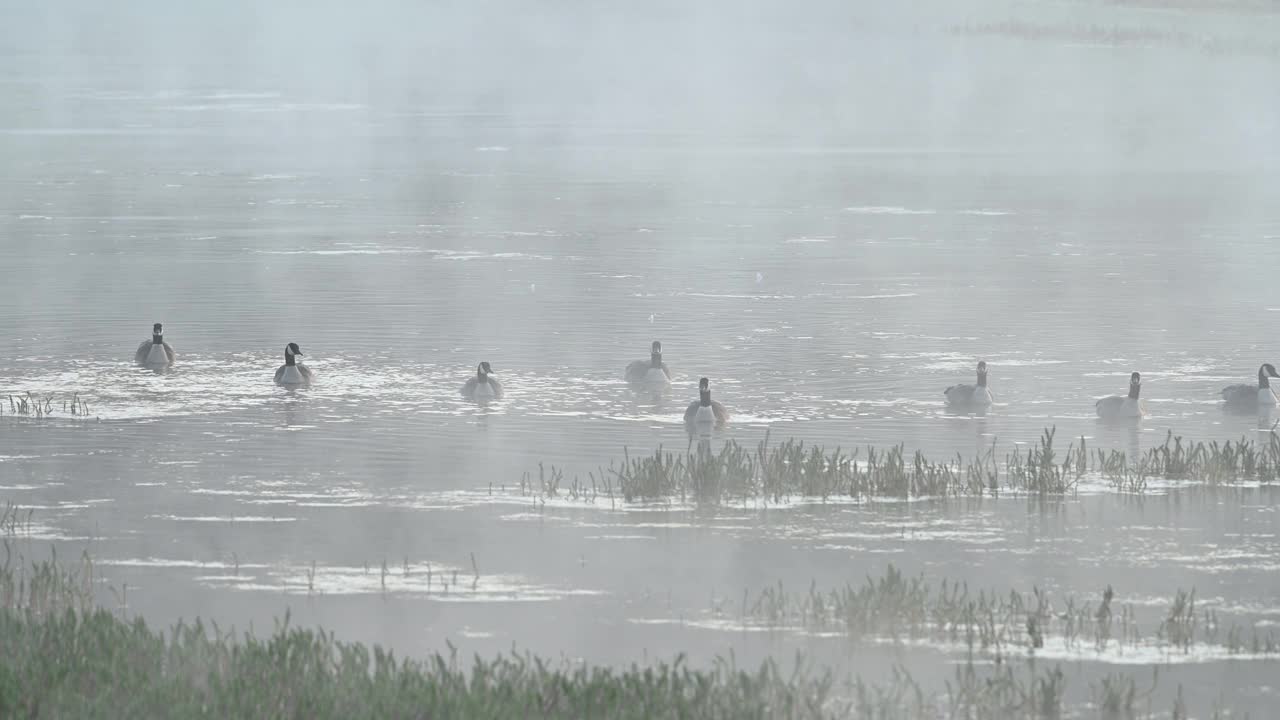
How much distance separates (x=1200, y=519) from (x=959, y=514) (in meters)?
2.03

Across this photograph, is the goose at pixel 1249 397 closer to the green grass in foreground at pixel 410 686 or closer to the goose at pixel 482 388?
the goose at pixel 482 388

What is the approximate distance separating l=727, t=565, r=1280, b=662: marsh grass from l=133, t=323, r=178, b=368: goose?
14.4 meters

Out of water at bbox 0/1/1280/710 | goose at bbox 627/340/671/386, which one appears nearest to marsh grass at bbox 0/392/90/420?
water at bbox 0/1/1280/710

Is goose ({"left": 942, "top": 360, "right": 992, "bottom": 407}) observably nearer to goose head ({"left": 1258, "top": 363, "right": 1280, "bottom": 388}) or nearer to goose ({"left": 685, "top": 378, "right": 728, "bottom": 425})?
goose ({"left": 685, "top": 378, "right": 728, "bottom": 425})

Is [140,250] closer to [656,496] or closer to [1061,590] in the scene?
[656,496]

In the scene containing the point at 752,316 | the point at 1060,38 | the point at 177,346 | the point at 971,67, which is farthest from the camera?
the point at 971,67

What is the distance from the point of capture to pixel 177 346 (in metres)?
30.3

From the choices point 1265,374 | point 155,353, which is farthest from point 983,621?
point 155,353

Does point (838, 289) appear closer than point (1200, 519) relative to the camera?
No

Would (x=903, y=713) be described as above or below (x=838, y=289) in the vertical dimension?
below

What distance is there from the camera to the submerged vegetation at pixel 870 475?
19.0 metres

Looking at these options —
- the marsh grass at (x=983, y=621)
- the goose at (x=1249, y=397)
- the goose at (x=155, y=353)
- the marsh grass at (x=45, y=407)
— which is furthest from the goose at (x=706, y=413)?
the marsh grass at (x=983, y=621)

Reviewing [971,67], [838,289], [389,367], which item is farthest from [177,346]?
[971,67]

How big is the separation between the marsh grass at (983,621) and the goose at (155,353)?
47.4ft
